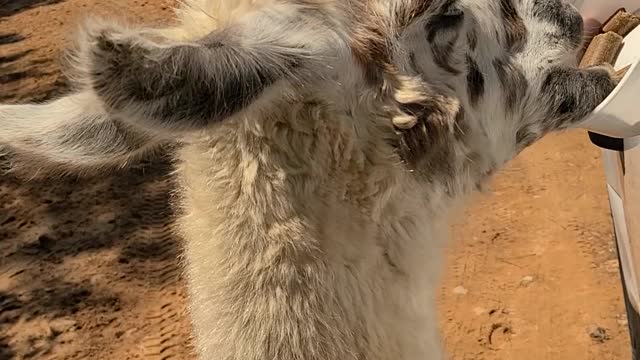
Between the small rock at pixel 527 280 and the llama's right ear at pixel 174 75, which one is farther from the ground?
the llama's right ear at pixel 174 75

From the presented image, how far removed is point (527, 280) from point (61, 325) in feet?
7.86

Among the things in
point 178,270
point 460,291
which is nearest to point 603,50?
point 460,291

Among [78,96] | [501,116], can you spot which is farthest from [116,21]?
[501,116]

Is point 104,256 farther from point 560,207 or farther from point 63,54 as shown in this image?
point 63,54

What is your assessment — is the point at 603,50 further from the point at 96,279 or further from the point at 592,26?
the point at 96,279

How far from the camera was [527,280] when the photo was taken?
4.58m

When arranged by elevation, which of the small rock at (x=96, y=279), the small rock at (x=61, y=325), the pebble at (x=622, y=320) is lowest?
the small rock at (x=61, y=325)

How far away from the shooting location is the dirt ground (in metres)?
4.35

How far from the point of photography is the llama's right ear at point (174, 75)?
4.56 feet

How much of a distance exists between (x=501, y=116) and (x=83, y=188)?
12.5 feet

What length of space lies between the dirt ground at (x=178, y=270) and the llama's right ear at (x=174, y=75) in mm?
2520

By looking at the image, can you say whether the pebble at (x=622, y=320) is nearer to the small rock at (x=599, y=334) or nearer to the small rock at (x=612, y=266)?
the small rock at (x=599, y=334)

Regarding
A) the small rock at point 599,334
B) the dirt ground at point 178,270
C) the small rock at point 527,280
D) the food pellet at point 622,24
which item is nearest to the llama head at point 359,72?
the food pellet at point 622,24

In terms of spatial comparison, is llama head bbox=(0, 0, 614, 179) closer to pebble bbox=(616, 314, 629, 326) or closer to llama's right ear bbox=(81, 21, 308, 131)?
llama's right ear bbox=(81, 21, 308, 131)
